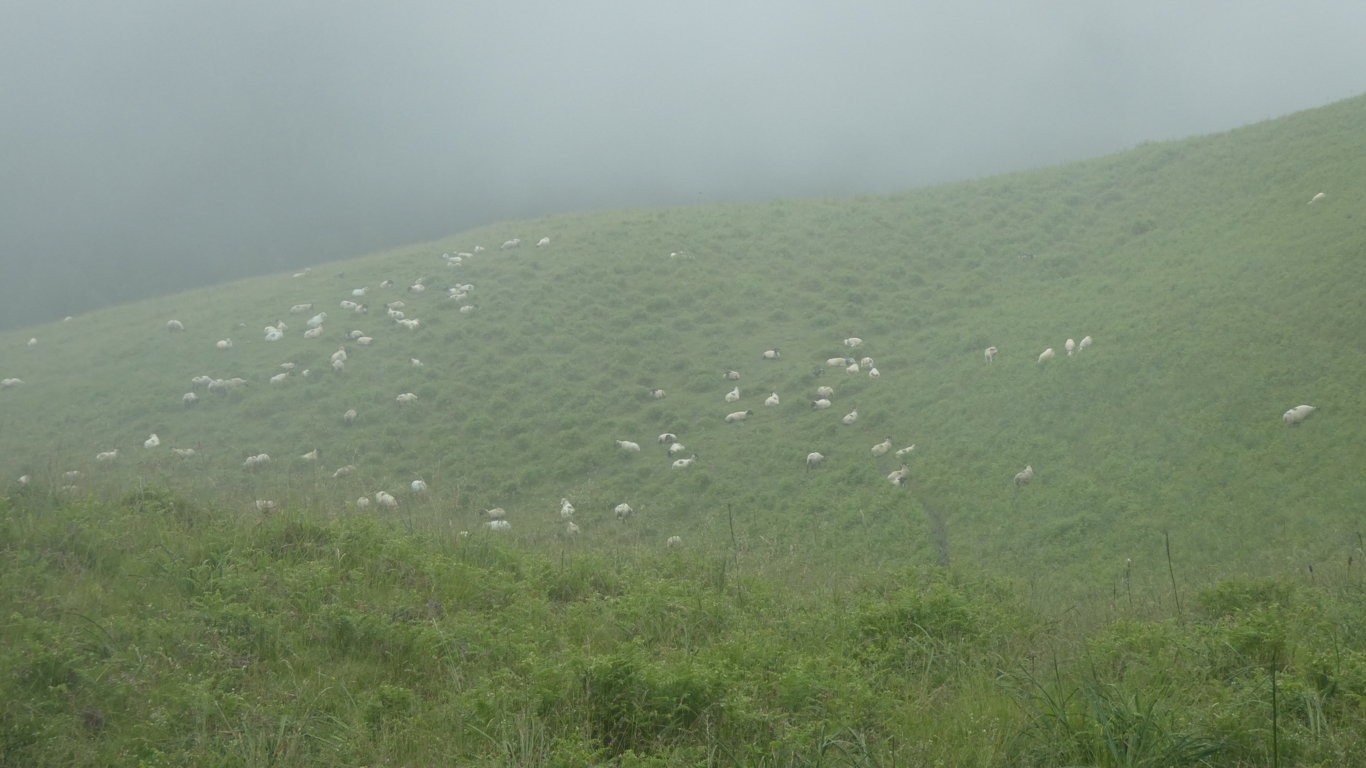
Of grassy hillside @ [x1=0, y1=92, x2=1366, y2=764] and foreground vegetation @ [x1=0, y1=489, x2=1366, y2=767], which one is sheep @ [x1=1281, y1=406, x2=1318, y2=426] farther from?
foreground vegetation @ [x1=0, y1=489, x2=1366, y2=767]

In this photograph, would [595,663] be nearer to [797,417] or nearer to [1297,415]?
[1297,415]

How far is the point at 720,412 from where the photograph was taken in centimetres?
2206

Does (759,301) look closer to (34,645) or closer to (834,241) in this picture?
(834,241)

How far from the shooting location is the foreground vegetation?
18.1ft

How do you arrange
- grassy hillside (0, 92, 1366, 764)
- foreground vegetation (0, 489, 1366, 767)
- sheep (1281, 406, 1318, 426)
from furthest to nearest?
sheep (1281, 406, 1318, 426)
grassy hillside (0, 92, 1366, 764)
foreground vegetation (0, 489, 1366, 767)

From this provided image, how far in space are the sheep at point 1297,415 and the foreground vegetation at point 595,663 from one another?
231 inches

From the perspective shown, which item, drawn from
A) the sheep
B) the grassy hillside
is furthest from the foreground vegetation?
the sheep

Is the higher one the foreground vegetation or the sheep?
the foreground vegetation

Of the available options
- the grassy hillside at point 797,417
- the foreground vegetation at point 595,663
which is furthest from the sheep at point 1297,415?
the foreground vegetation at point 595,663

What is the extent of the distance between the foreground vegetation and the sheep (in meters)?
5.87

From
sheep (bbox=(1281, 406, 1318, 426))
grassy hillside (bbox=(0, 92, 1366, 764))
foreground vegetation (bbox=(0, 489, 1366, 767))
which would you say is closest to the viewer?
foreground vegetation (bbox=(0, 489, 1366, 767))

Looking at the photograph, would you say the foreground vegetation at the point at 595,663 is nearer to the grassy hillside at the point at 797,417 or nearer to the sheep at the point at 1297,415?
the grassy hillside at the point at 797,417

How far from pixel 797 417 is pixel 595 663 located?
15.4m

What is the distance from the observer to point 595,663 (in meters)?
6.18
